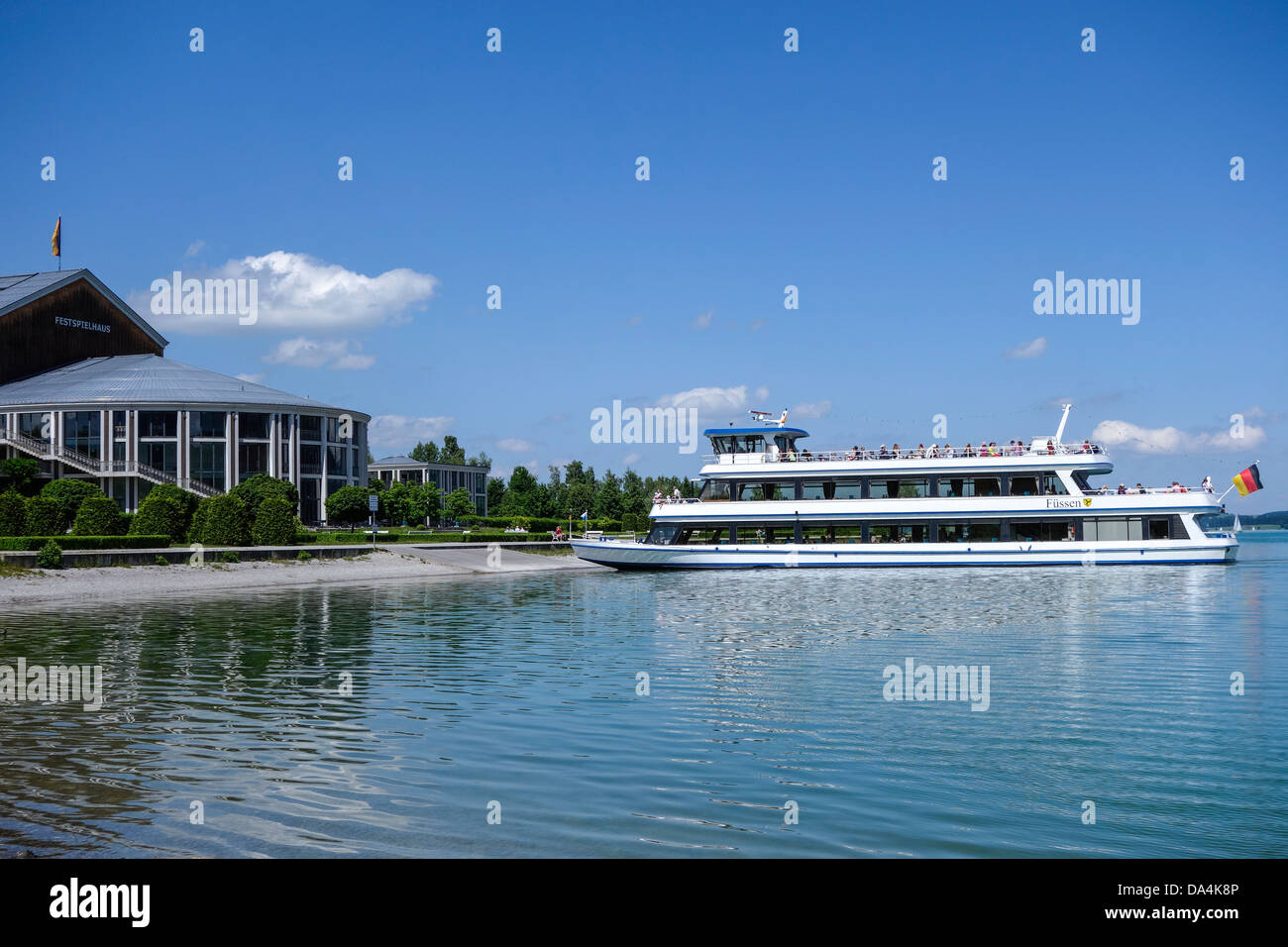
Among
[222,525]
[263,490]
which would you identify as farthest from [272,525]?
[263,490]

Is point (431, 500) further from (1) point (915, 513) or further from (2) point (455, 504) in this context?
(1) point (915, 513)

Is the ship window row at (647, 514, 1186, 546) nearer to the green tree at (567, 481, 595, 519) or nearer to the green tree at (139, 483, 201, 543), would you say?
the green tree at (139, 483, 201, 543)

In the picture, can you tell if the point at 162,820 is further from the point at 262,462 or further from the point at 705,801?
the point at 262,462

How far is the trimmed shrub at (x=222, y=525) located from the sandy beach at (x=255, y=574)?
391 cm

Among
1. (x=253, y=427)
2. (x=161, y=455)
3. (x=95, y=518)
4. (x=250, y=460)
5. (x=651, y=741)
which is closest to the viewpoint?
(x=651, y=741)

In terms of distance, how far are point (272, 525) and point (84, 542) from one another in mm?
10289

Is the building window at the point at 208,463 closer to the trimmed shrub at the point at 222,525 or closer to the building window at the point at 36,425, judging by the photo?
the building window at the point at 36,425

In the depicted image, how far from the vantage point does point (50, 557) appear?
1558 inches

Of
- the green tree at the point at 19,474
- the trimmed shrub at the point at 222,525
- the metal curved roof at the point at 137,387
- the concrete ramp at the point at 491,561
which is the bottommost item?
the concrete ramp at the point at 491,561

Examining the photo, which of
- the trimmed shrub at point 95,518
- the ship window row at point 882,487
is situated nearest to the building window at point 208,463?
the trimmed shrub at point 95,518

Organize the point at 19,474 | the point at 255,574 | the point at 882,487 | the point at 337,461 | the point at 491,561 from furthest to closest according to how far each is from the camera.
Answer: the point at 337,461 → the point at 19,474 → the point at 491,561 → the point at 882,487 → the point at 255,574

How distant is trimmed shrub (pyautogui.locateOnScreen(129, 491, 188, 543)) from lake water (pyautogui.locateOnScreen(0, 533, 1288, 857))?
80.2 feet

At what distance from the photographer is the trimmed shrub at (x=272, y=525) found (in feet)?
176
